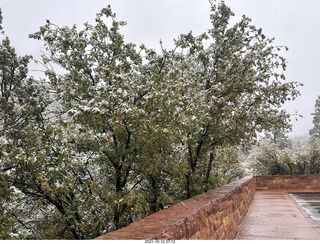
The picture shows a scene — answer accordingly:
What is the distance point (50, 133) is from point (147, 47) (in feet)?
10.2

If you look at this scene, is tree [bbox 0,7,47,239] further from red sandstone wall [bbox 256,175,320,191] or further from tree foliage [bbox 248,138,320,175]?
tree foliage [bbox 248,138,320,175]

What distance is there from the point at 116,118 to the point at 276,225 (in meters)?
4.39

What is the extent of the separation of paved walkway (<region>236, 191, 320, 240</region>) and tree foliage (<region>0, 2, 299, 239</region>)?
1.60 m

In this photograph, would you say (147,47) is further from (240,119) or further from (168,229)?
(168,229)

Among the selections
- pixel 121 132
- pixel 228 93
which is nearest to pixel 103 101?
pixel 121 132

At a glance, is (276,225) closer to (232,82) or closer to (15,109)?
(232,82)

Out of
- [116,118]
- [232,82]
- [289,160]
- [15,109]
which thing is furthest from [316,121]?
[15,109]

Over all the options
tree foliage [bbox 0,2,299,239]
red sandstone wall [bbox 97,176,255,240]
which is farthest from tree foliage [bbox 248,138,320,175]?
red sandstone wall [bbox 97,176,255,240]

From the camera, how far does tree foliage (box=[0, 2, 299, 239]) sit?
471 cm

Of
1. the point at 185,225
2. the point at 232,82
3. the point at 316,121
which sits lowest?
the point at 185,225

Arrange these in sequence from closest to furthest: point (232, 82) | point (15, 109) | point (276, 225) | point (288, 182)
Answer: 1. point (15, 109)
2. point (276, 225)
3. point (232, 82)
4. point (288, 182)

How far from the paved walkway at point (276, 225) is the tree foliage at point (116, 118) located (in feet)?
5.24

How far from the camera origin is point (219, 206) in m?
4.30

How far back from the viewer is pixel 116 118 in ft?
14.9
